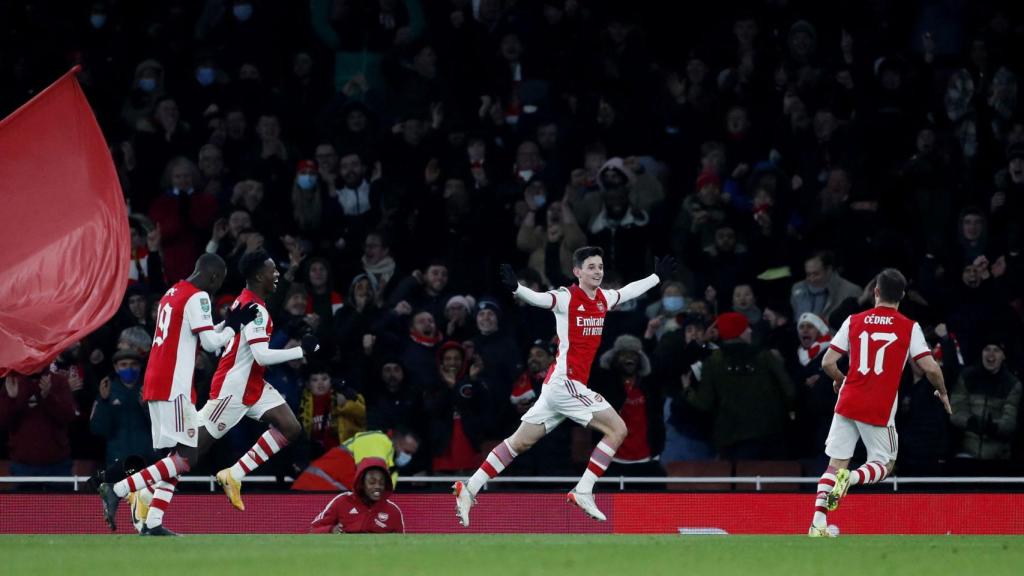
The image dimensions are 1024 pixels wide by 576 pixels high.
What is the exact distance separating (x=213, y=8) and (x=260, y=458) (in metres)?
9.68

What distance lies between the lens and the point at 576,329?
15234 mm

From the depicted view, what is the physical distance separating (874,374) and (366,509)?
13.8ft

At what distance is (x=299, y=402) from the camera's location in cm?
1789

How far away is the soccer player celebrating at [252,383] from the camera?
49.3 feet

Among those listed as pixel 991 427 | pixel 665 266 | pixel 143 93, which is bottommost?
pixel 991 427

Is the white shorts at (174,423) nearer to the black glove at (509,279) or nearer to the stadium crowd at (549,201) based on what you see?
the stadium crowd at (549,201)

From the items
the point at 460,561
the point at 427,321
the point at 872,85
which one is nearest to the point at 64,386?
the point at 427,321

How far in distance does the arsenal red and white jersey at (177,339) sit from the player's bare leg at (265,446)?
2.91ft

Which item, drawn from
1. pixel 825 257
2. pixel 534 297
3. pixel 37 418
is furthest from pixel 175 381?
pixel 825 257

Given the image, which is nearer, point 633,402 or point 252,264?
point 252,264

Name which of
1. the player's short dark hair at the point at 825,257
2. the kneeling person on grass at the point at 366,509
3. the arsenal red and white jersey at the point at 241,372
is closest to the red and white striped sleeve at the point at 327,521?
the kneeling person on grass at the point at 366,509

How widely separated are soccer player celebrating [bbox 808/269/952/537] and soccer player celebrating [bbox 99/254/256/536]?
4.51 metres

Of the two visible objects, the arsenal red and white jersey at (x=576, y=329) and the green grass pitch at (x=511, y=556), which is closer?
the green grass pitch at (x=511, y=556)

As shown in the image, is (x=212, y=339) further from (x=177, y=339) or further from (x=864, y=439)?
(x=864, y=439)
